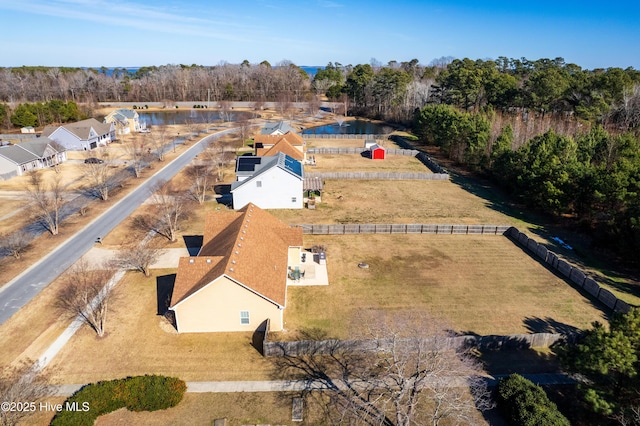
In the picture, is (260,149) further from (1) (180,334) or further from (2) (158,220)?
(1) (180,334)

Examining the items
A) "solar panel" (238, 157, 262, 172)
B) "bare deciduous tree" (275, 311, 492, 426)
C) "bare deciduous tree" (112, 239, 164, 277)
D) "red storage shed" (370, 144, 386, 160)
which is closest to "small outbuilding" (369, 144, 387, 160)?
"red storage shed" (370, 144, 386, 160)

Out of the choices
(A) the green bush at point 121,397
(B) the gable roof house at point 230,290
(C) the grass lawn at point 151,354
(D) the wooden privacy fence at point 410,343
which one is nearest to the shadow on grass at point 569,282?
(D) the wooden privacy fence at point 410,343

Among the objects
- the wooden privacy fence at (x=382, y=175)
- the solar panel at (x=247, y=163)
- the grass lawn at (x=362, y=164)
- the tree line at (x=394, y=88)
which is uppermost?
the tree line at (x=394, y=88)

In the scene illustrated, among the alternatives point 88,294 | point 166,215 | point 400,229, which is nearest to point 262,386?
point 88,294

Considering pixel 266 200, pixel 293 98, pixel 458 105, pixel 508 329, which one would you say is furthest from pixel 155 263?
pixel 293 98

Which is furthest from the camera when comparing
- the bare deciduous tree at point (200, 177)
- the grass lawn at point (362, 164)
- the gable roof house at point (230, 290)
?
the grass lawn at point (362, 164)

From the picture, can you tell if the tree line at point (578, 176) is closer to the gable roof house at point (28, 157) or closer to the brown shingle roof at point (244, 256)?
the brown shingle roof at point (244, 256)
